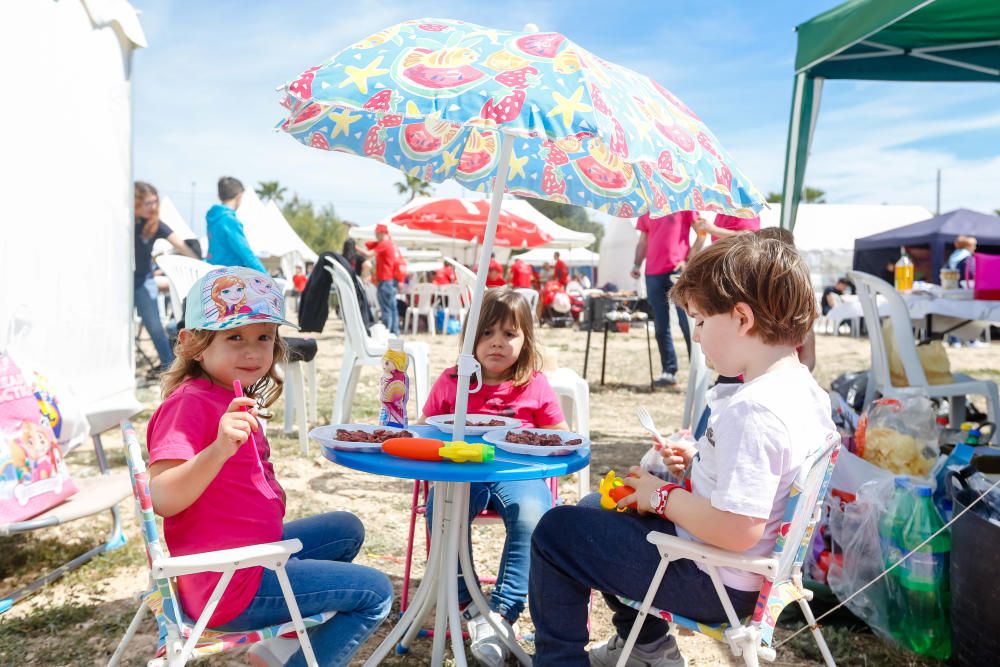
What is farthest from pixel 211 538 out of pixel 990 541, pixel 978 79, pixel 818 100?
pixel 978 79

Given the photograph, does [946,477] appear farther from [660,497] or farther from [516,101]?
[516,101]

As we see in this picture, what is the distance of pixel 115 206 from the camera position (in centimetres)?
486

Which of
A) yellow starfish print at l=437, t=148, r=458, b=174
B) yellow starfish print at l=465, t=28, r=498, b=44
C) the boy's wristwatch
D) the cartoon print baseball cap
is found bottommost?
the boy's wristwatch

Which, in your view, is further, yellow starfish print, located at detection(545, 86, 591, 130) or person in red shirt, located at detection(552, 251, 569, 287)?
person in red shirt, located at detection(552, 251, 569, 287)

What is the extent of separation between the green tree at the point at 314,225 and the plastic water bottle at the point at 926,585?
60929 millimetres

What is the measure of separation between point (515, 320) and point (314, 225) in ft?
212

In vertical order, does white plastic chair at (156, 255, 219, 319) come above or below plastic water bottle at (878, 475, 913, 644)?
above

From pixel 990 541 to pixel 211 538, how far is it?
2214 millimetres

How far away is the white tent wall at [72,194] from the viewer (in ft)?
12.3

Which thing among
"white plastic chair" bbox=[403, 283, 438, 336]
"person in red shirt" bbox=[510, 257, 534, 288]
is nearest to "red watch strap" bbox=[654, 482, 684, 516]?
"white plastic chair" bbox=[403, 283, 438, 336]

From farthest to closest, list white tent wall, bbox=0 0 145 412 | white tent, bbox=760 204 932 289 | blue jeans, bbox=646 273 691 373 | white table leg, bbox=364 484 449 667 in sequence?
white tent, bbox=760 204 932 289, blue jeans, bbox=646 273 691 373, white tent wall, bbox=0 0 145 412, white table leg, bbox=364 484 449 667

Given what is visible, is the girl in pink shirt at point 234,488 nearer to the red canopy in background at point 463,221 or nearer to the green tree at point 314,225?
the red canopy in background at point 463,221

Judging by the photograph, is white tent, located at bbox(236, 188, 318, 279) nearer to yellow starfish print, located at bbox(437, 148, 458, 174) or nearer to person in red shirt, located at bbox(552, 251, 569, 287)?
person in red shirt, located at bbox(552, 251, 569, 287)

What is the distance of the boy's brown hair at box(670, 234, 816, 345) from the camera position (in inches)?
70.5
